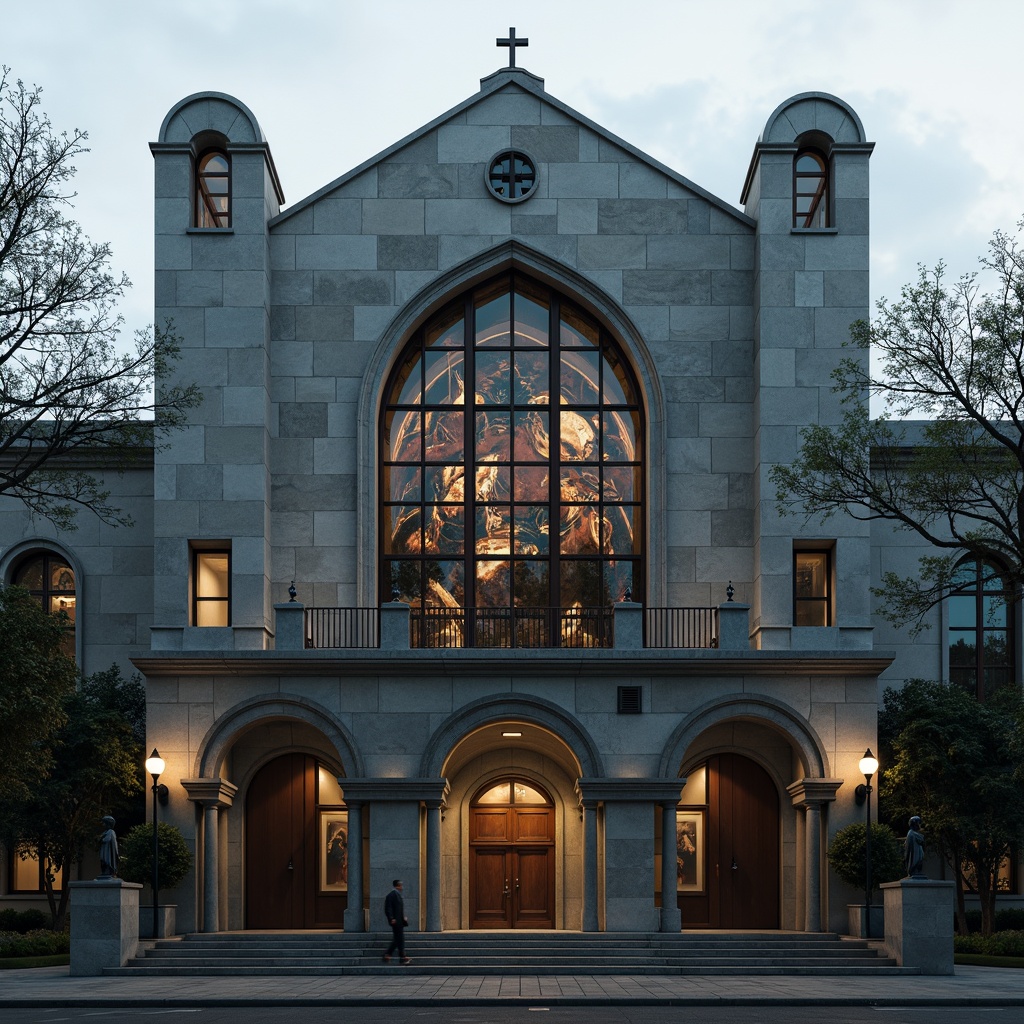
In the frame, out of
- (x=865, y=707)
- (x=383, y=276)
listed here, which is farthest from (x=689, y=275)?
(x=865, y=707)

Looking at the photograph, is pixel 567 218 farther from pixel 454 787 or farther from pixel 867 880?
pixel 867 880

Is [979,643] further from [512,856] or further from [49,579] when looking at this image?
[49,579]

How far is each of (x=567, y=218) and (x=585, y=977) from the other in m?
16.6

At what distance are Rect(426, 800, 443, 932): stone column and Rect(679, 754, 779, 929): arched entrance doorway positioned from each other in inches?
228

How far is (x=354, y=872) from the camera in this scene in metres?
28.2

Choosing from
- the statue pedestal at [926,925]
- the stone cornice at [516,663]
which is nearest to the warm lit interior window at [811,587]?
the stone cornice at [516,663]

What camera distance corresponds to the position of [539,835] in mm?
32250

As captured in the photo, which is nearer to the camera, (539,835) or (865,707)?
(865,707)

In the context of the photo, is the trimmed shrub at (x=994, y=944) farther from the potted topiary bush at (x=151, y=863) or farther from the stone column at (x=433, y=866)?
the potted topiary bush at (x=151, y=863)

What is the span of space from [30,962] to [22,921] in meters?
4.56

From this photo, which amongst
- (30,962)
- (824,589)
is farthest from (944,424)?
(30,962)

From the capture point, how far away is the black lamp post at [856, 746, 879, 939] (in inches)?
1069

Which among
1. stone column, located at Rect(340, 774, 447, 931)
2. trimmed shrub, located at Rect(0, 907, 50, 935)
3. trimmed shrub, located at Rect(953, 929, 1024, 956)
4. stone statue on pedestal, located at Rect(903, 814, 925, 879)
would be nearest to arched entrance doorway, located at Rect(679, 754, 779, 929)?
trimmed shrub, located at Rect(953, 929, 1024, 956)

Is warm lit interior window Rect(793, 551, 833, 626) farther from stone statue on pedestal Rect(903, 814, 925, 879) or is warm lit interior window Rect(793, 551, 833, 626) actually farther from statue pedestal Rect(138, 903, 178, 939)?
statue pedestal Rect(138, 903, 178, 939)
